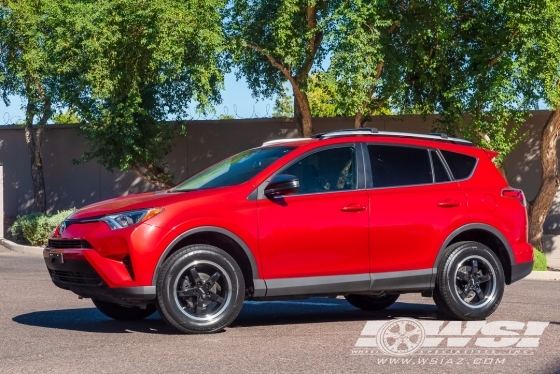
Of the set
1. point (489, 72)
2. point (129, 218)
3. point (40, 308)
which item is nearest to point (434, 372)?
point (129, 218)

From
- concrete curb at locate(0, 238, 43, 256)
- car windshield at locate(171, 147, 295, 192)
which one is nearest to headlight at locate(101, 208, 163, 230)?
car windshield at locate(171, 147, 295, 192)

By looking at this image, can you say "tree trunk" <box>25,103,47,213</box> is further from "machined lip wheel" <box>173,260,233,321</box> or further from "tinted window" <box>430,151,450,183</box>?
"machined lip wheel" <box>173,260,233,321</box>

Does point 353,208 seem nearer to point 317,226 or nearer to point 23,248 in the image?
point 317,226

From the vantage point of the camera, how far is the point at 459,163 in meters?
10.1

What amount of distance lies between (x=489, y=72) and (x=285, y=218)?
41.2 ft

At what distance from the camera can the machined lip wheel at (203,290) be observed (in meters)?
8.66

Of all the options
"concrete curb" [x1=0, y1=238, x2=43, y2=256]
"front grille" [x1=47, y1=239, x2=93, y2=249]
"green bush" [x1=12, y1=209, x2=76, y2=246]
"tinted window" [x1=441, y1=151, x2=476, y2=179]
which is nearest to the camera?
"front grille" [x1=47, y1=239, x2=93, y2=249]

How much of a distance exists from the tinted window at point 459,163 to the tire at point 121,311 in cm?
337

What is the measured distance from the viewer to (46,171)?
28.6 metres

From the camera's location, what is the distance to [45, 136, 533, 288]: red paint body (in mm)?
8531

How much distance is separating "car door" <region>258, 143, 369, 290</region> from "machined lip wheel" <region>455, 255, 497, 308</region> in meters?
1.11

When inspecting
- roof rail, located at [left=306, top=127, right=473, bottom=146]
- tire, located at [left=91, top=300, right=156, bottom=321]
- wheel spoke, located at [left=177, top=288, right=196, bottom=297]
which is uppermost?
roof rail, located at [left=306, top=127, right=473, bottom=146]

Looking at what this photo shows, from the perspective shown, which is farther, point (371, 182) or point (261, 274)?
A: point (371, 182)

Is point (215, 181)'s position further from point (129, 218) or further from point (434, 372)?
point (434, 372)
